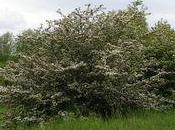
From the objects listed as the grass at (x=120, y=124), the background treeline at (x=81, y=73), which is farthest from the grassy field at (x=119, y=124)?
the background treeline at (x=81, y=73)

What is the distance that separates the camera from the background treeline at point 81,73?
12930 mm

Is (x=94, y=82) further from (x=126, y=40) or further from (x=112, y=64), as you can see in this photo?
(x=126, y=40)

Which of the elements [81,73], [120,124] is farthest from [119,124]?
[81,73]

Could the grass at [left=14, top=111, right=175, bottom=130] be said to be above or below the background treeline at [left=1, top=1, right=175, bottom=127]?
below

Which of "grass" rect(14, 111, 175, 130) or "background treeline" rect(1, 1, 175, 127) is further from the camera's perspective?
"background treeline" rect(1, 1, 175, 127)

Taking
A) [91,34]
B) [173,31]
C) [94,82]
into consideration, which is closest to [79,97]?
[94,82]

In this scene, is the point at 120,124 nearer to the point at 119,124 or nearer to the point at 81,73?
the point at 119,124

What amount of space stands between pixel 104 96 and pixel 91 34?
1.70m

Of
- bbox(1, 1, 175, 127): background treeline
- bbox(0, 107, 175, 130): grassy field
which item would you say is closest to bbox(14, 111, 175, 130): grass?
bbox(0, 107, 175, 130): grassy field

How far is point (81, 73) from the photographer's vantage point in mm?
13289

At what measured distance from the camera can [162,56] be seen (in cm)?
1578

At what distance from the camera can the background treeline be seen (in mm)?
12930

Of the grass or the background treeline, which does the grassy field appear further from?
the background treeline

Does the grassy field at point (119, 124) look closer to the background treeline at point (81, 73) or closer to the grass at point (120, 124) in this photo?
the grass at point (120, 124)
